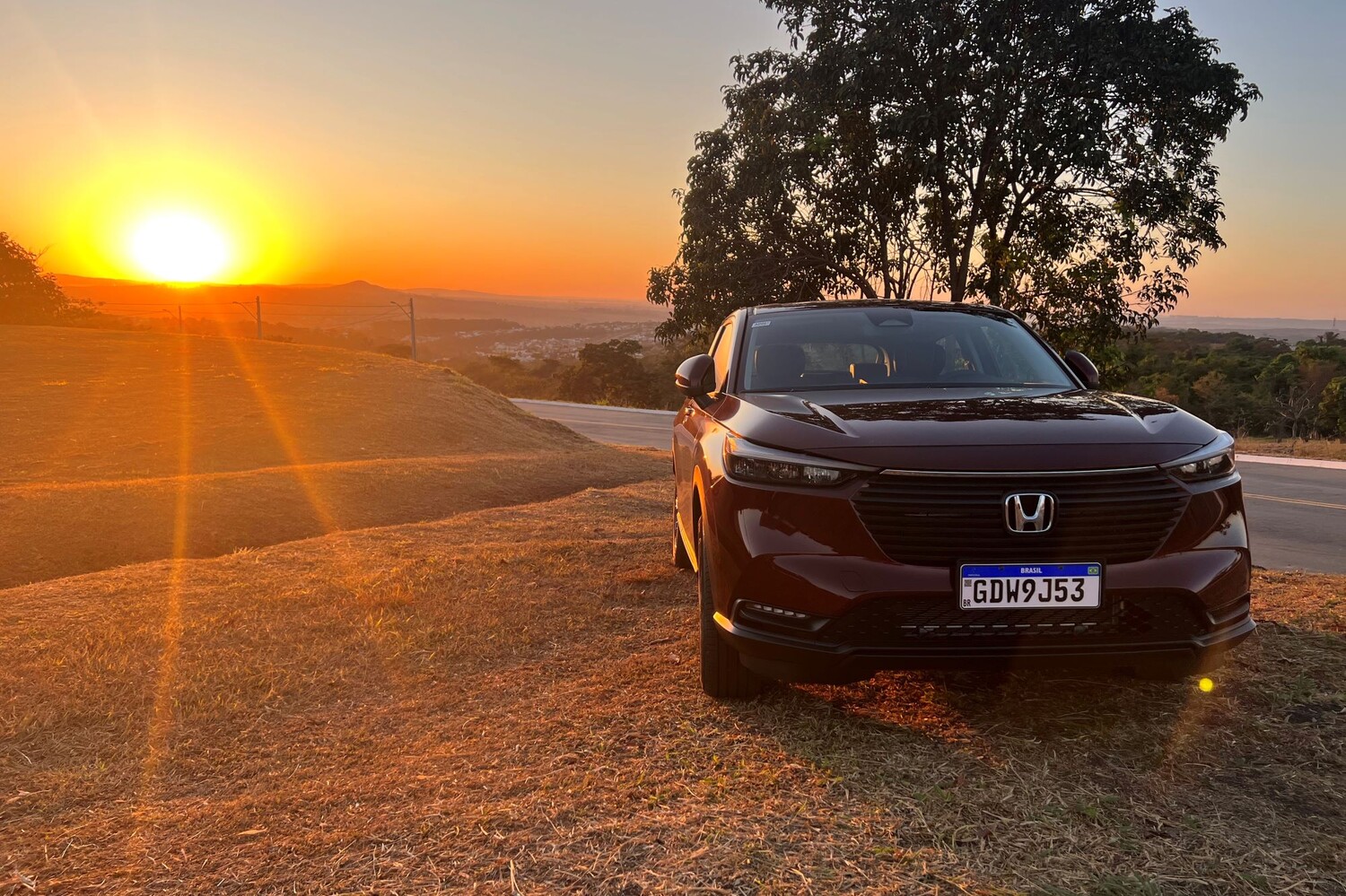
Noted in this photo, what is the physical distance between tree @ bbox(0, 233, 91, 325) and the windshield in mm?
44594

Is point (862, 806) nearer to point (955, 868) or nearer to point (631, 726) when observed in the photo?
point (955, 868)

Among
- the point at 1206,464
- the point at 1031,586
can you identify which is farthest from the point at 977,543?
the point at 1206,464

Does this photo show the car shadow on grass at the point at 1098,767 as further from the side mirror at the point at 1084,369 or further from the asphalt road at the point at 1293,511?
the asphalt road at the point at 1293,511

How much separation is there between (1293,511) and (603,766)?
11.5m

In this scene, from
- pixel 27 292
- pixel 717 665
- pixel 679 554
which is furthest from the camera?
pixel 27 292

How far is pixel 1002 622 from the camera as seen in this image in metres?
2.93

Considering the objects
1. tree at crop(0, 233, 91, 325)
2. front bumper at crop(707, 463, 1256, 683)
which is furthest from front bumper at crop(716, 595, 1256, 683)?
tree at crop(0, 233, 91, 325)

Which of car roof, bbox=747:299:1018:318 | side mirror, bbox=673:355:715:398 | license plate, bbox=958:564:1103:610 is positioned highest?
car roof, bbox=747:299:1018:318

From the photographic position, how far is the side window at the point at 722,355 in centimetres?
470

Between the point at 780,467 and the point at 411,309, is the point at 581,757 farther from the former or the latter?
the point at 411,309

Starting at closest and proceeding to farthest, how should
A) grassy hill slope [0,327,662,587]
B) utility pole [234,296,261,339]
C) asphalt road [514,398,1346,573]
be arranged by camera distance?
grassy hill slope [0,327,662,587], asphalt road [514,398,1346,573], utility pole [234,296,261,339]

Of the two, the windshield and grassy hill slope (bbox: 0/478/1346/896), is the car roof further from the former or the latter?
grassy hill slope (bbox: 0/478/1346/896)

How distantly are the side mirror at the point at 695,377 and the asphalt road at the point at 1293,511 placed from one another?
239 inches

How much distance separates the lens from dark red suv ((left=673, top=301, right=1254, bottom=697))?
2.93m
